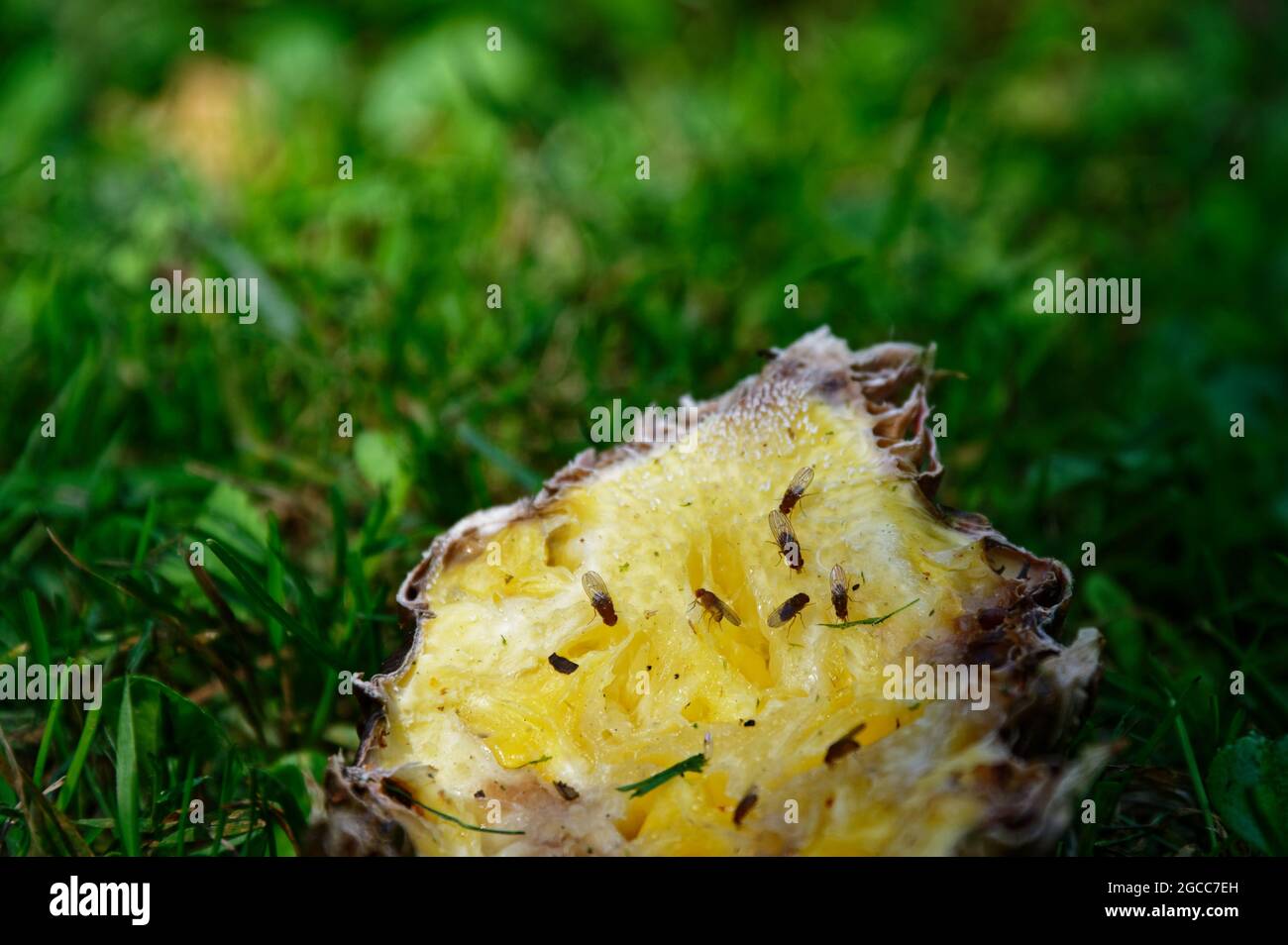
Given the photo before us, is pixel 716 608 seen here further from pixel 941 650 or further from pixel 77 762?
pixel 77 762

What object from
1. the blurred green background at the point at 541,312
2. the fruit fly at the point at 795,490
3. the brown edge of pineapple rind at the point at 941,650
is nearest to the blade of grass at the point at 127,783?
the blurred green background at the point at 541,312

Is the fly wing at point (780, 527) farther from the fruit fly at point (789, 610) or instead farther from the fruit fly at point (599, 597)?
the fruit fly at point (599, 597)

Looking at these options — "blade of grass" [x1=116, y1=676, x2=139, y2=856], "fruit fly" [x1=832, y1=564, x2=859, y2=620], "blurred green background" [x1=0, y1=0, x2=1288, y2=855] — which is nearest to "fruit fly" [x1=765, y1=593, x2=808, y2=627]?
"fruit fly" [x1=832, y1=564, x2=859, y2=620]

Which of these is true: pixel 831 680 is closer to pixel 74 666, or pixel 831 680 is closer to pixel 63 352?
pixel 74 666

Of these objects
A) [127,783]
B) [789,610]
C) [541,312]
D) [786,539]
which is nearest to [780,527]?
[786,539]

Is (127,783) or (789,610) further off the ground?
(789,610)

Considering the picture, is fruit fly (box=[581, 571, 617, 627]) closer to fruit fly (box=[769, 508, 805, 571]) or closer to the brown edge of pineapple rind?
the brown edge of pineapple rind
